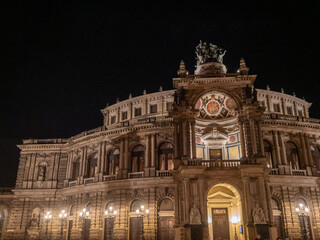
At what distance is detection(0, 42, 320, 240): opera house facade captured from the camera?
29.0 metres

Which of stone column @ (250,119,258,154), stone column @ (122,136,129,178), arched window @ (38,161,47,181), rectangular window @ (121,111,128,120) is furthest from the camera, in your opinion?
rectangular window @ (121,111,128,120)

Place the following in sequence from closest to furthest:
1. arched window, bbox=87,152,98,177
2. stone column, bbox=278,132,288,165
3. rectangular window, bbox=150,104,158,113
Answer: stone column, bbox=278,132,288,165 → arched window, bbox=87,152,98,177 → rectangular window, bbox=150,104,158,113

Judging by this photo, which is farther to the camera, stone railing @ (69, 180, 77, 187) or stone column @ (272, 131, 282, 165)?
stone railing @ (69, 180, 77, 187)

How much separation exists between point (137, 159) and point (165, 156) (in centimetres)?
400

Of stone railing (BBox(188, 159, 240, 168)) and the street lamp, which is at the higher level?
stone railing (BBox(188, 159, 240, 168))

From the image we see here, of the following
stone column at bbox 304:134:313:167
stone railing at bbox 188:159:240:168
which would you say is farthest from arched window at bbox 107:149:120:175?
stone column at bbox 304:134:313:167

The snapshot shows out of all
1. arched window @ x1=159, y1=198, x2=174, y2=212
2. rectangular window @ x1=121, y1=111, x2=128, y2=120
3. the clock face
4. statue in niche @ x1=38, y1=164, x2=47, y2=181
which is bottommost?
arched window @ x1=159, y1=198, x2=174, y2=212

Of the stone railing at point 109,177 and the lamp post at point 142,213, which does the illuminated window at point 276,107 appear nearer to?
the lamp post at point 142,213

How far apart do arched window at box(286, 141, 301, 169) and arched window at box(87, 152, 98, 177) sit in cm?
2667

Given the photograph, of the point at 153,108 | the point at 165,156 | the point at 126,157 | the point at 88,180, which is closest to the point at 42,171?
the point at 88,180

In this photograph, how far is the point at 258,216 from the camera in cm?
2731

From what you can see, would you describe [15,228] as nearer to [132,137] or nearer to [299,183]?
[132,137]

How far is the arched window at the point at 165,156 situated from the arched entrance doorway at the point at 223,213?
8360mm

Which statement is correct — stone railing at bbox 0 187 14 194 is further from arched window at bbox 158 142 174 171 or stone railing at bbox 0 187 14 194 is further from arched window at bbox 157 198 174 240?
arched window at bbox 157 198 174 240
